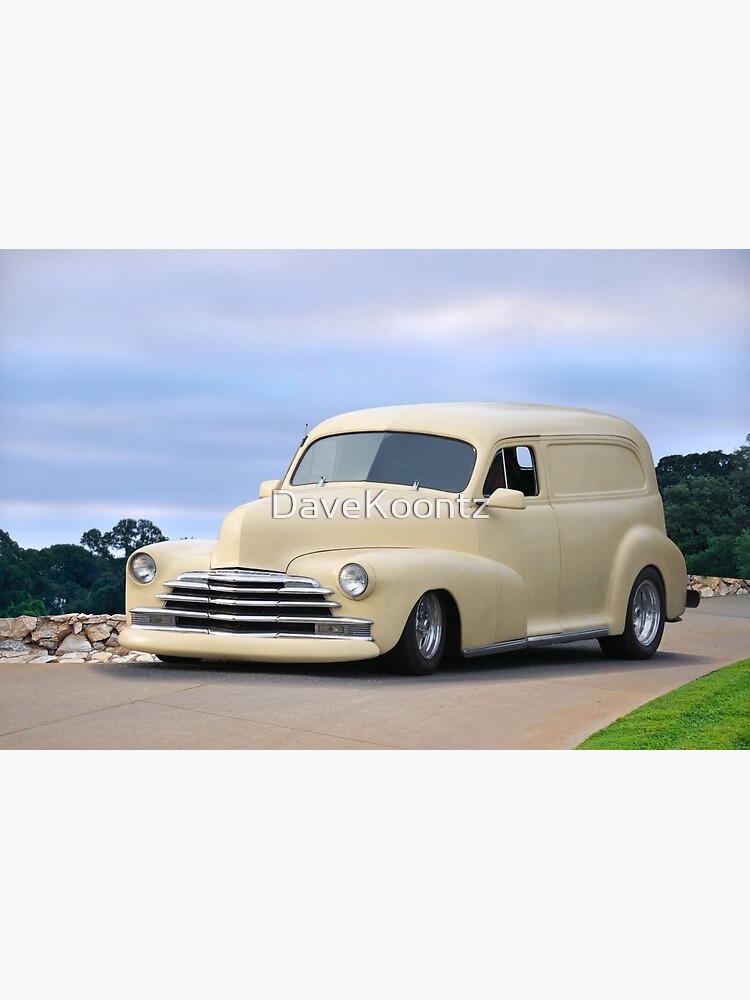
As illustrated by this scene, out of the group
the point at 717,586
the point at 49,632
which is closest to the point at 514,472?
the point at 717,586

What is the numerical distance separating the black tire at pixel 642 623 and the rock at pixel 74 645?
337cm

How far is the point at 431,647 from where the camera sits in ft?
19.3

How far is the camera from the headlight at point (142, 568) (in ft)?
20.2

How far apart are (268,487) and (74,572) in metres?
1.45

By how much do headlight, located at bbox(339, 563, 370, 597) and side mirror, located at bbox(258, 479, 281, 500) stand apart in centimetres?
113

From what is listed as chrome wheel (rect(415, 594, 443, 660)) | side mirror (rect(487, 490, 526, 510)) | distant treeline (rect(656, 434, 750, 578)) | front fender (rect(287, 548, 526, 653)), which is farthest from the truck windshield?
distant treeline (rect(656, 434, 750, 578))

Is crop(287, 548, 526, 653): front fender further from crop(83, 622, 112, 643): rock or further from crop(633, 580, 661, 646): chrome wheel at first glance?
crop(83, 622, 112, 643): rock

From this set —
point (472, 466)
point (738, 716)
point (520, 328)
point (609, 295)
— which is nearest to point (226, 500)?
point (472, 466)

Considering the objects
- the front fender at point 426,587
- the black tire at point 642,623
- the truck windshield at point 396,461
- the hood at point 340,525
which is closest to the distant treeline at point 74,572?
the hood at point 340,525

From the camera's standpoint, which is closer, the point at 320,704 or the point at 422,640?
the point at 320,704

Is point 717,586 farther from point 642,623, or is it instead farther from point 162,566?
point 162,566

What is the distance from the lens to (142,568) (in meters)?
6.20
